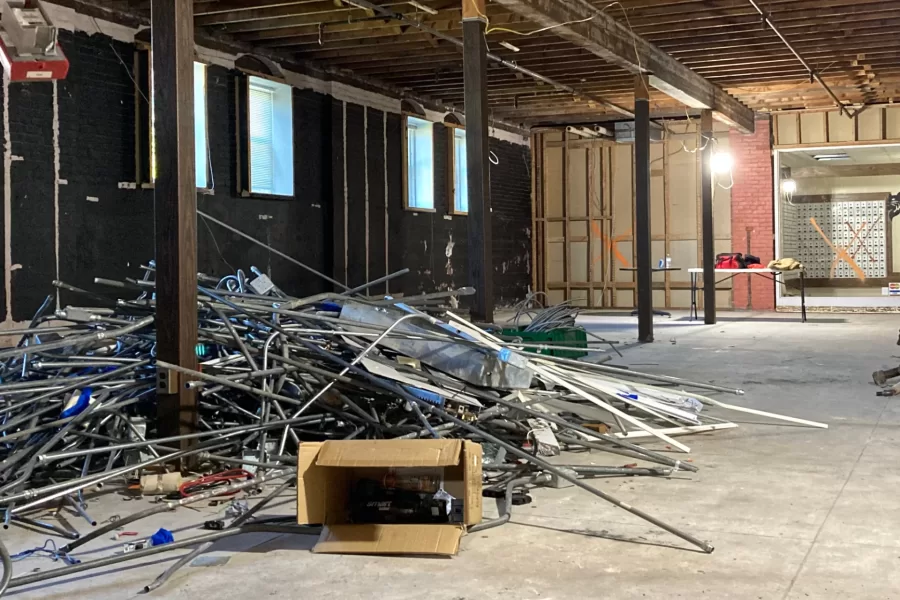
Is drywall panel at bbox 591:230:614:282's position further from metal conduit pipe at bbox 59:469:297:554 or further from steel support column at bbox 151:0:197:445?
metal conduit pipe at bbox 59:469:297:554

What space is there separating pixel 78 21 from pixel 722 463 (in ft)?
25.1

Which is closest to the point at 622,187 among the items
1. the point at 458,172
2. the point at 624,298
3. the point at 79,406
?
the point at 624,298

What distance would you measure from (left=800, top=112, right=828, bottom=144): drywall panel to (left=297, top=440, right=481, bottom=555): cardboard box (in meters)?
14.9

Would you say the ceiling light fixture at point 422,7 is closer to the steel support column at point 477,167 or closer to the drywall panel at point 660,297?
the steel support column at point 477,167

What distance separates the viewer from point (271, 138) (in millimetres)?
11656

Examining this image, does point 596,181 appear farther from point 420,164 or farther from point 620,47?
point 620,47

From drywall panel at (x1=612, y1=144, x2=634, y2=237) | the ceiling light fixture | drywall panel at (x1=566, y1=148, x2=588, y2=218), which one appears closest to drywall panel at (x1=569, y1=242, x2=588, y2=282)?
drywall panel at (x1=566, y1=148, x2=588, y2=218)

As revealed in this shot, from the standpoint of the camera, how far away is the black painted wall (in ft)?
28.4

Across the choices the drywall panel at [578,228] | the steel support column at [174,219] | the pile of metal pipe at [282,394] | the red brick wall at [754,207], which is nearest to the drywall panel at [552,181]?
the drywall panel at [578,228]

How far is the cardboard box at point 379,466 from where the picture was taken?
2.95 meters

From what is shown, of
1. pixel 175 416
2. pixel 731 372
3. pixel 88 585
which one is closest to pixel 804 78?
pixel 731 372

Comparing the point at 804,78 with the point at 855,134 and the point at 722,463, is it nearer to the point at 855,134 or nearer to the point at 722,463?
the point at 855,134

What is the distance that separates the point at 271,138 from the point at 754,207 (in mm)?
9158

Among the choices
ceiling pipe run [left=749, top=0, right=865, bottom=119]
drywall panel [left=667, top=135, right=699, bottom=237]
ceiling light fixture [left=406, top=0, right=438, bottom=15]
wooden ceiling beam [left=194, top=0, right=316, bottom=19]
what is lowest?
drywall panel [left=667, top=135, right=699, bottom=237]
